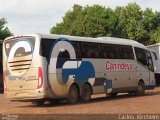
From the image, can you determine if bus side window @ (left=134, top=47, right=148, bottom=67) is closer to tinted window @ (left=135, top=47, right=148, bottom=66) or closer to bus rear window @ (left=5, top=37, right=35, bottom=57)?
tinted window @ (left=135, top=47, right=148, bottom=66)

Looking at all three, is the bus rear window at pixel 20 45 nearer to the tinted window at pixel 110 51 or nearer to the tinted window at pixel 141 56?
the tinted window at pixel 110 51

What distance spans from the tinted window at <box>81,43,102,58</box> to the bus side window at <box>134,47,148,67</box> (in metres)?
4.32

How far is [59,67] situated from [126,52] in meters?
6.74

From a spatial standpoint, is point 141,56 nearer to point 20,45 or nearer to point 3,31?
point 20,45

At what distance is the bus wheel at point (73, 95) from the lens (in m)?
22.2

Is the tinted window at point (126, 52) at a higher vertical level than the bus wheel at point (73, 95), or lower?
higher

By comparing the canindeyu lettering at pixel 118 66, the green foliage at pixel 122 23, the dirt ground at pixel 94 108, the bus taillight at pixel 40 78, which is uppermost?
the green foliage at pixel 122 23

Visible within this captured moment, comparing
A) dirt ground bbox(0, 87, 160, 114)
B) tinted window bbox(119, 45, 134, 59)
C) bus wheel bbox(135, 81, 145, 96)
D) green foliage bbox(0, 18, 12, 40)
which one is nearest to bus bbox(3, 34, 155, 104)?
tinted window bbox(119, 45, 134, 59)

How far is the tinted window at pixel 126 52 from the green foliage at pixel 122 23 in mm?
34378

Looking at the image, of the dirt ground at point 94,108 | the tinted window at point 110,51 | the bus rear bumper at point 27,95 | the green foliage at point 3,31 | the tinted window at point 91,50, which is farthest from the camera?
the green foliage at point 3,31

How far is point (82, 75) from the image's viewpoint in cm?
2281

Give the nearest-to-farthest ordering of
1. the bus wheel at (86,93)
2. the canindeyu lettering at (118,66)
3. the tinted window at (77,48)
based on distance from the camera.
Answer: the tinted window at (77,48), the bus wheel at (86,93), the canindeyu lettering at (118,66)

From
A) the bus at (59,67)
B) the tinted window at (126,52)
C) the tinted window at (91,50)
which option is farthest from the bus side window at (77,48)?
the tinted window at (126,52)

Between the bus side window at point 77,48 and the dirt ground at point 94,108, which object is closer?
the dirt ground at point 94,108
